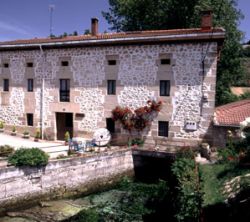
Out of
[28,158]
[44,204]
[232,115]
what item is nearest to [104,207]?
[44,204]

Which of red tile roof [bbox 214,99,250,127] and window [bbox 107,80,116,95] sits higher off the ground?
window [bbox 107,80,116,95]

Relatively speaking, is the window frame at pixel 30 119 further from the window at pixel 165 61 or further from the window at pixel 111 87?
the window at pixel 165 61

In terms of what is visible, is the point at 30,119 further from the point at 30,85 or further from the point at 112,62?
the point at 112,62

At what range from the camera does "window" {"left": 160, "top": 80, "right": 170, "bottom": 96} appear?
59.2 ft

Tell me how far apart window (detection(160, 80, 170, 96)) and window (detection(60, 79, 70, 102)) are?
Answer: 21.4 feet

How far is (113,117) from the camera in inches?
746

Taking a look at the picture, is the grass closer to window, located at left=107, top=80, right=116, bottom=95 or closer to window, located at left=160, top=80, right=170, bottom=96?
window, located at left=160, top=80, right=170, bottom=96

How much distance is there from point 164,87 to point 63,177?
8.13 metres

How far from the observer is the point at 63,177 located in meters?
13.7

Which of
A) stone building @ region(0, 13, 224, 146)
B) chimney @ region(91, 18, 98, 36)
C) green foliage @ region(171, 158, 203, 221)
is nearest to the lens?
green foliage @ region(171, 158, 203, 221)

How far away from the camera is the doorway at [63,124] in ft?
70.0

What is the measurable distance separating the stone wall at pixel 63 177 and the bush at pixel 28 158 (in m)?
0.28

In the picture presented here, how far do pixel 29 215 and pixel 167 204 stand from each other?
530 cm

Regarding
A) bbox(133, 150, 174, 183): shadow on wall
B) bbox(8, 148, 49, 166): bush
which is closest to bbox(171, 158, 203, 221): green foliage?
bbox(133, 150, 174, 183): shadow on wall
